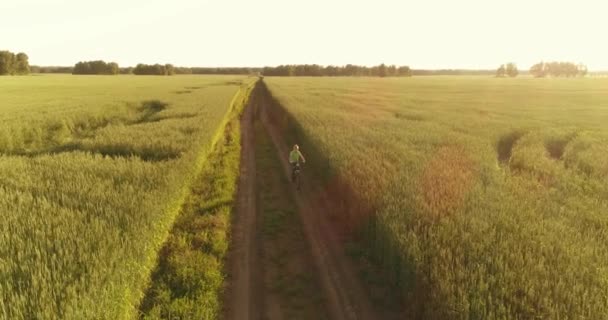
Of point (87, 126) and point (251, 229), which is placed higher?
point (87, 126)

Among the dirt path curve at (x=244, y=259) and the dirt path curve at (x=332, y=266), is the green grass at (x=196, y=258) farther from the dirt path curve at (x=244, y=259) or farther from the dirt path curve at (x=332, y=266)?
the dirt path curve at (x=332, y=266)

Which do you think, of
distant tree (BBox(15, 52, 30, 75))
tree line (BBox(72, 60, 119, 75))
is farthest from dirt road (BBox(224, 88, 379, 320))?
tree line (BBox(72, 60, 119, 75))

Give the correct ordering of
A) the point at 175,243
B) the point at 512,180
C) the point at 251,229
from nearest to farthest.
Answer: the point at 175,243 → the point at 251,229 → the point at 512,180

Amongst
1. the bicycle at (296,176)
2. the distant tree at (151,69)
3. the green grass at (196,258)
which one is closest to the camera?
the green grass at (196,258)

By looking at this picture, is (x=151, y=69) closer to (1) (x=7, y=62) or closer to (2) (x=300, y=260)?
(1) (x=7, y=62)

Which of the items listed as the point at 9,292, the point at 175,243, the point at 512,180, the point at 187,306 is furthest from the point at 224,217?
the point at 512,180

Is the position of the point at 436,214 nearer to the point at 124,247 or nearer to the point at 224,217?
the point at 224,217

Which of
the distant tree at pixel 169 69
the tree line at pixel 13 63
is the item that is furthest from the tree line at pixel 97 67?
the tree line at pixel 13 63
